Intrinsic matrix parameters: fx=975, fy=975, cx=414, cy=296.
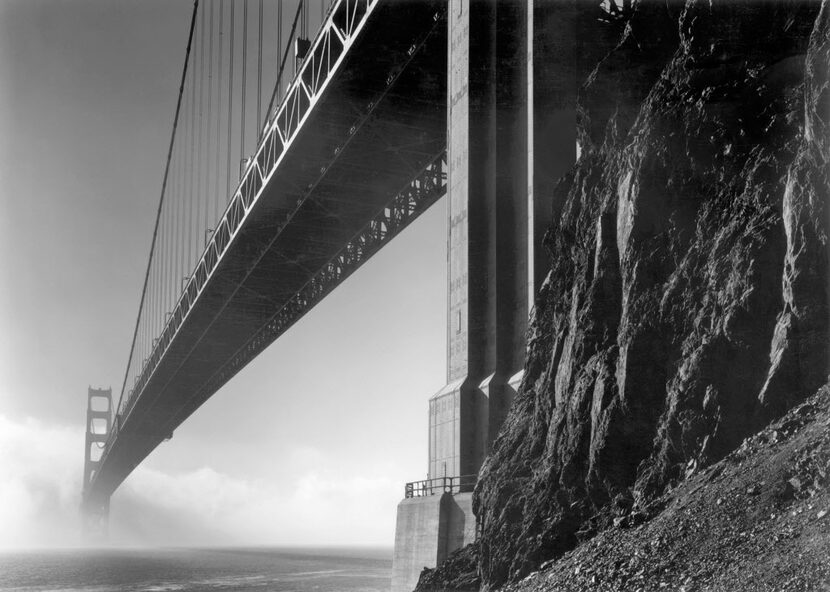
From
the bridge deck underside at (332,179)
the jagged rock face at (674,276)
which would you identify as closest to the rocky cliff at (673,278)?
the jagged rock face at (674,276)

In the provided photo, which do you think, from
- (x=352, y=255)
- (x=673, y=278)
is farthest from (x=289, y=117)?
(x=673, y=278)

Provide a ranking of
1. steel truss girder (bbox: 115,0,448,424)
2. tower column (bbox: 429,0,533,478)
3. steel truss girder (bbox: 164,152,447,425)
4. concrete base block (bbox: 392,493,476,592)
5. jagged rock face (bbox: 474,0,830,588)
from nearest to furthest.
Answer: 1. jagged rock face (bbox: 474,0,830,588)
2. concrete base block (bbox: 392,493,476,592)
3. tower column (bbox: 429,0,533,478)
4. steel truss girder (bbox: 115,0,448,424)
5. steel truss girder (bbox: 164,152,447,425)

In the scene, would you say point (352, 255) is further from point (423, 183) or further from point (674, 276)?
point (674, 276)

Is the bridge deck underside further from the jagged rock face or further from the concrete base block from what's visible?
the concrete base block

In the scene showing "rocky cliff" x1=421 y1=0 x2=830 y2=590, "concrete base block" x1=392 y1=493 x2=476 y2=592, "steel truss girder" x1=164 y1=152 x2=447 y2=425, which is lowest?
"concrete base block" x1=392 y1=493 x2=476 y2=592

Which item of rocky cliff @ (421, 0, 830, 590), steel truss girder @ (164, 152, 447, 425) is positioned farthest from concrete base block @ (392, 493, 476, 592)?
steel truss girder @ (164, 152, 447, 425)

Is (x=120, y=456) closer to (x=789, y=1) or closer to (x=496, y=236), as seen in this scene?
(x=496, y=236)
